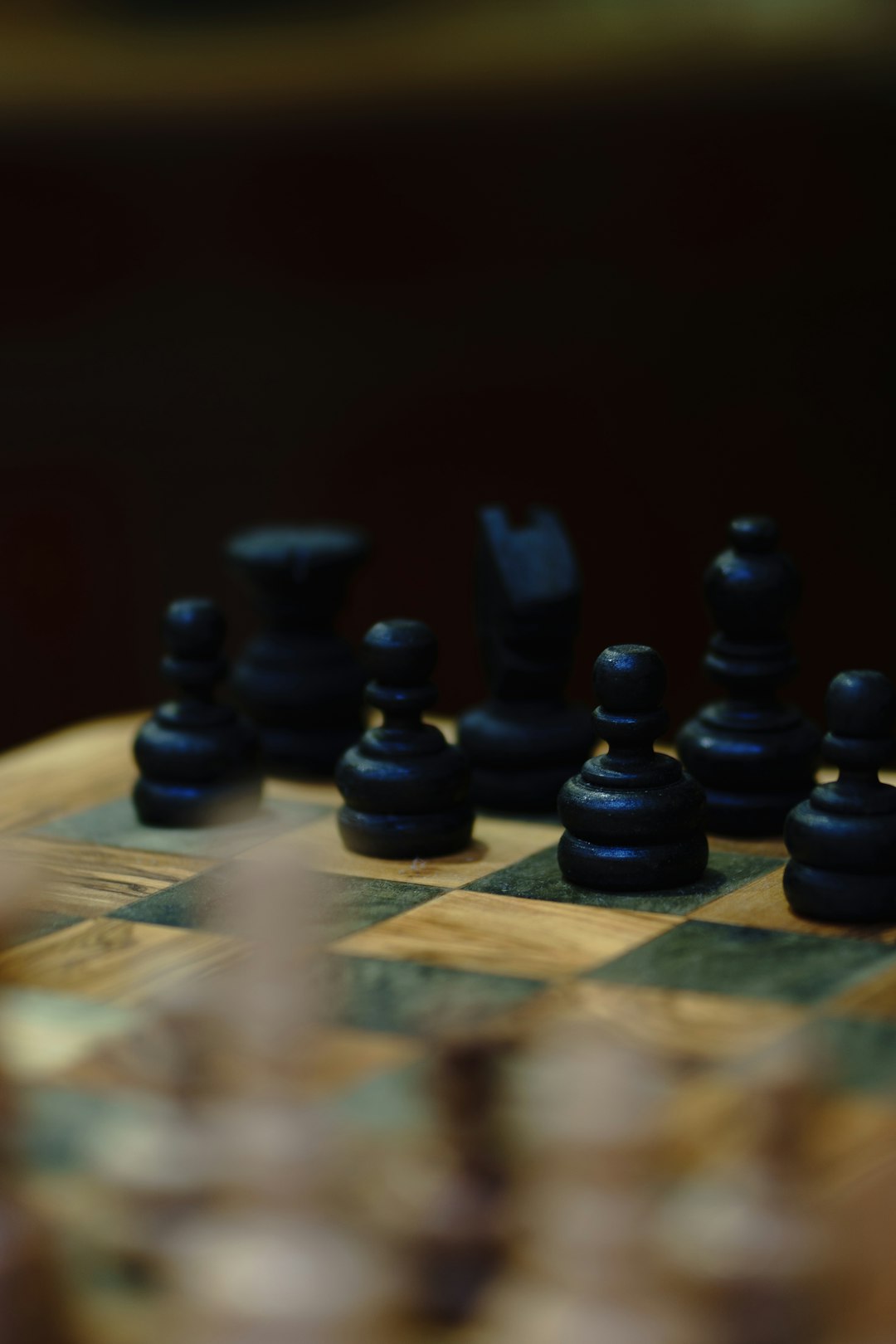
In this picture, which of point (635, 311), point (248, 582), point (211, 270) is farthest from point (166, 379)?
point (248, 582)

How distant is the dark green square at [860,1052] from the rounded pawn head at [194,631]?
2.37 ft

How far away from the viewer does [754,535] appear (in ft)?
4.76

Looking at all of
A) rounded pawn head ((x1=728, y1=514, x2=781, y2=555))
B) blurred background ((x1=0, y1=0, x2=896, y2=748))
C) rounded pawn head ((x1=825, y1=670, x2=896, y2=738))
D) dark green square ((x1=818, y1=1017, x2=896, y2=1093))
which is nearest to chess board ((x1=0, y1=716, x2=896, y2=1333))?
dark green square ((x1=818, y1=1017, x2=896, y2=1093))

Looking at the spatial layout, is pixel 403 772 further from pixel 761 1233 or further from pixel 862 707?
pixel 761 1233

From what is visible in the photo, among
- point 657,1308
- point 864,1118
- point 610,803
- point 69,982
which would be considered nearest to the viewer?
point 657,1308

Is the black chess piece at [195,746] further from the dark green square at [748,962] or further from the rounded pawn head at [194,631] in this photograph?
the dark green square at [748,962]

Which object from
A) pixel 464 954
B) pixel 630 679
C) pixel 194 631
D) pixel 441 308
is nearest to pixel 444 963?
pixel 464 954

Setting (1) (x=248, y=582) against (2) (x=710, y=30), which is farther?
(2) (x=710, y=30)

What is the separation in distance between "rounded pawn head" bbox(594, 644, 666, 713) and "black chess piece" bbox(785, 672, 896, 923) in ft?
0.45

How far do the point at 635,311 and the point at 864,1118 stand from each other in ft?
6.50

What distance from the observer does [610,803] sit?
1272 mm

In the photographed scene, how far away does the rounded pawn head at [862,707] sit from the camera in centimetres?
121

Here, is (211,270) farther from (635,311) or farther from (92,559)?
(635,311)

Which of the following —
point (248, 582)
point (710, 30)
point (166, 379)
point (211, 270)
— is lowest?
point (248, 582)
